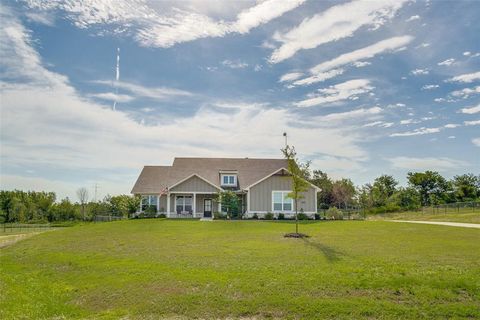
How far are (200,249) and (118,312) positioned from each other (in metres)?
6.88

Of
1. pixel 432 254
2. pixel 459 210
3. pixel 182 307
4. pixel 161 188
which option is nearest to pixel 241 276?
pixel 182 307

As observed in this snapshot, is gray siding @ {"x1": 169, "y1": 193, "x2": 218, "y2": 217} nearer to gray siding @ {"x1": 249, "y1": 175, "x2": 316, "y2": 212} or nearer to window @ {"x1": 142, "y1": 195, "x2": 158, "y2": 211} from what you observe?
window @ {"x1": 142, "y1": 195, "x2": 158, "y2": 211}

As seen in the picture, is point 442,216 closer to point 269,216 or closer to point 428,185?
point 269,216

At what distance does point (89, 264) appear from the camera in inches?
530

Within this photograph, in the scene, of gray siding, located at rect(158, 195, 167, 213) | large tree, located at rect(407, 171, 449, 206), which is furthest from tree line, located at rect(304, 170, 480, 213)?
gray siding, located at rect(158, 195, 167, 213)

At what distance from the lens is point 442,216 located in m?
39.0

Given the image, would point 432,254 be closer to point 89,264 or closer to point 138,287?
point 138,287

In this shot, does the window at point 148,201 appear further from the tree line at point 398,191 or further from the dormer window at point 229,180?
the tree line at point 398,191

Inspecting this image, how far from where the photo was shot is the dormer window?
1593 inches

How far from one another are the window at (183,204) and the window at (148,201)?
251 cm

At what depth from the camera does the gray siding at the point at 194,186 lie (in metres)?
37.4

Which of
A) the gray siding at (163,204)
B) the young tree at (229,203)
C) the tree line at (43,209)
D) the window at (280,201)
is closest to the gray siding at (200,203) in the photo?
the gray siding at (163,204)

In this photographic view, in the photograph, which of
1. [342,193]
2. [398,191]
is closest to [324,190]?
[342,193]

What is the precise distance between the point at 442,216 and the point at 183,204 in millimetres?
26547
